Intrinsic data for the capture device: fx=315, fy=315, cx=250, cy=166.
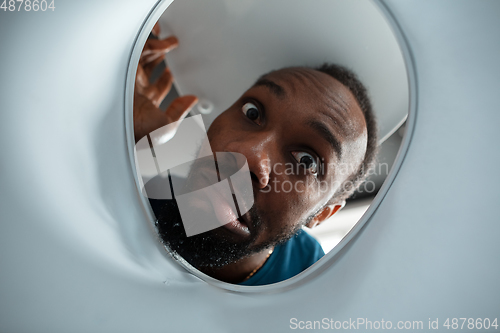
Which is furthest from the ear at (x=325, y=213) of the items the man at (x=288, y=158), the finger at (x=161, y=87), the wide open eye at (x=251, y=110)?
the finger at (x=161, y=87)

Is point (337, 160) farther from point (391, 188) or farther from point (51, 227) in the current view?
point (51, 227)

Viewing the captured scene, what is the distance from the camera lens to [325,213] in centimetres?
34

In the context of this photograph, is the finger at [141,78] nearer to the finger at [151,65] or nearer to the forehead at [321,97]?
the finger at [151,65]

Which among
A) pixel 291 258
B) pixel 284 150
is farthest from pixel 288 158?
pixel 291 258

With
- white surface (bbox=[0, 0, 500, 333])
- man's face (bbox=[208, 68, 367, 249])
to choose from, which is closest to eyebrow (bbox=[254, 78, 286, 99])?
man's face (bbox=[208, 68, 367, 249])

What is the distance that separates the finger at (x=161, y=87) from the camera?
0.43 m

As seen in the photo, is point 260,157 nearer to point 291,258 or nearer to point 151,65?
point 291,258

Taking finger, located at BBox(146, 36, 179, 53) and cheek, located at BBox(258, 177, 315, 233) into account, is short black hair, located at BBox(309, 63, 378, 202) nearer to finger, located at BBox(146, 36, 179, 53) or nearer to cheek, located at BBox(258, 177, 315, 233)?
cheek, located at BBox(258, 177, 315, 233)

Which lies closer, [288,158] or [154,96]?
[288,158]

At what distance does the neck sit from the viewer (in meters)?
0.42

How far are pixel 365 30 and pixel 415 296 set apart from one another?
0.24 m

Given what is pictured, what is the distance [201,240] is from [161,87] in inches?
8.6

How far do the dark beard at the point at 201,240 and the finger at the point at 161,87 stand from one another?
15 cm

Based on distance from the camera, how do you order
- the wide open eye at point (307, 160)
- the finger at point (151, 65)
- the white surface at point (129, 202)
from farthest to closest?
the finger at point (151, 65) < the wide open eye at point (307, 160) < the white surface at point (129, 202)
